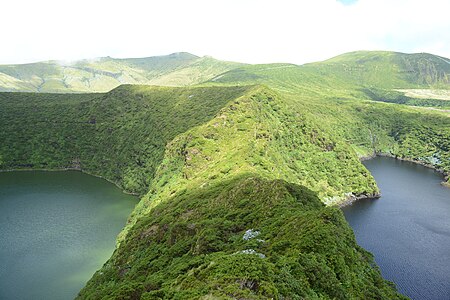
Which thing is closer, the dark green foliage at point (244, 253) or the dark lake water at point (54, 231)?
the dark green foliage at point (244, 253)

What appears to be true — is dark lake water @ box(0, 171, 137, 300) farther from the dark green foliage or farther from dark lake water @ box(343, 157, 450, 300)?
dark lake water @ box(343, 157, 450, 300)

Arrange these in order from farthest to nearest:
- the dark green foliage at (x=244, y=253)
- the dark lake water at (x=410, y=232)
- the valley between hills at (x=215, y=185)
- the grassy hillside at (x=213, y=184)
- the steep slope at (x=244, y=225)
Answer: the dark lake water at (x=410, y=232) → the grassy hillside at (x=213, y=184) → the valley between hills at (x=215, y=185) → the steep slope at (x=244, y=225) → the dark green foliage at (x=244, y=253)

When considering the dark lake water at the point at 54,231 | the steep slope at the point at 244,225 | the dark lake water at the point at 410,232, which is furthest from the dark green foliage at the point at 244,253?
Answer: the dark lake water at the point at 410,232

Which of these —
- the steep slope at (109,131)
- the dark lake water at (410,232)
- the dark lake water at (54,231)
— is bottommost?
the dark lake water at (54,231)

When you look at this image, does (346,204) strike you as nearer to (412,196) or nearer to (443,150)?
(412,196)

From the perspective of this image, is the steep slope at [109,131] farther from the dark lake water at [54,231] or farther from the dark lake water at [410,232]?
the dark lake water at [410,232]

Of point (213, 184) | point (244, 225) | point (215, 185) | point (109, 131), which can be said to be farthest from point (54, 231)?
point (109, 131)

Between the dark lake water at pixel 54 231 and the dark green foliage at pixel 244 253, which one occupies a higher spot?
the dark green foliage at pixel 244 253

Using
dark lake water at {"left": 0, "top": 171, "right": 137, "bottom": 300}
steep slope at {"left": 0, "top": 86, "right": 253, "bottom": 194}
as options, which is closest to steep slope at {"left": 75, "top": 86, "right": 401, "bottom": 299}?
dark lake water at {"left": 0, "top": 171, "right": 137, "bottom": 300}
